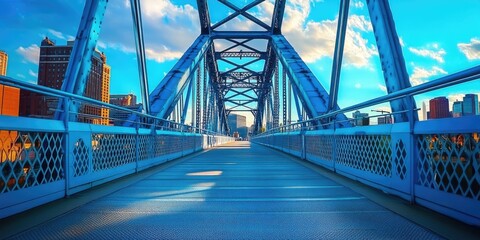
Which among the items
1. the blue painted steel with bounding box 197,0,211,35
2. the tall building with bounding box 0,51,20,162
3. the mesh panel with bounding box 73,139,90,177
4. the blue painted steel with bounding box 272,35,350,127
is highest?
the blue painted steel with bounding box 197,0,211,35

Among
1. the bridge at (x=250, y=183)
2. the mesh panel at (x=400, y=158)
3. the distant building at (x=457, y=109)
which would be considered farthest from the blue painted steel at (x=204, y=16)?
the distant building at (x=457, y=109)

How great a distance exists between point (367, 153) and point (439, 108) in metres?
1.66

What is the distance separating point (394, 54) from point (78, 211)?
4.88 metres

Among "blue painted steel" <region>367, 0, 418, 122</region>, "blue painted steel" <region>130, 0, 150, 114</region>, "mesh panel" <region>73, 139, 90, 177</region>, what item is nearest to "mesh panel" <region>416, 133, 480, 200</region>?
"blue painted steel" <region>367, 0, 418, 122</region>

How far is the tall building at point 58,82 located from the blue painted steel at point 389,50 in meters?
4.46

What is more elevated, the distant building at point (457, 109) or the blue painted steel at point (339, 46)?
the blue painted steel at point (339, 46)

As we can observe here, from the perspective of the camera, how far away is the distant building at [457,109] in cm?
266

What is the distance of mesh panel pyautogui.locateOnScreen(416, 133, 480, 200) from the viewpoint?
2436mm

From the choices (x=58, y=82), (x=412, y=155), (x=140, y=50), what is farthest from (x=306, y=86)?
(x=412, y=155)

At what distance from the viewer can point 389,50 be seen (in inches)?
204

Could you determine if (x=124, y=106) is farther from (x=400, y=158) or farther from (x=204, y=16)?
(x=204, y=16)

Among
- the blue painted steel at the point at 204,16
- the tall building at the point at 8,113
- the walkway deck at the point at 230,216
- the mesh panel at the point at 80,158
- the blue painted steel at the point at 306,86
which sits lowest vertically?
the walkway deck at the point at 230,216

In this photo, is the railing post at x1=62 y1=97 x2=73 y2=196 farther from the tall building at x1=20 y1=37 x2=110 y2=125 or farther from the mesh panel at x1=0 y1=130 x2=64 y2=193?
the tall building at x1=20 y1=37 x2=110 y2=125

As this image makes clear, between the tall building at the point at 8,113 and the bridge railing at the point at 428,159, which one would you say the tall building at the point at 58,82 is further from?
the bridge railing at the point at 428,159
